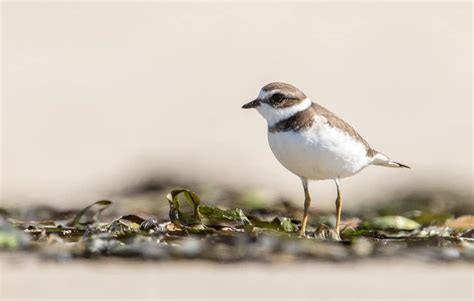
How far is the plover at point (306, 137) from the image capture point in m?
7.52

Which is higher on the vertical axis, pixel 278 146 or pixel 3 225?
pixel 278 146

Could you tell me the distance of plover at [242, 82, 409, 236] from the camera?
296 inches

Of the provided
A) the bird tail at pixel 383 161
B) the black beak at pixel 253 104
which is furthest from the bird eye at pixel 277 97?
the bird tail at pixel 383 161

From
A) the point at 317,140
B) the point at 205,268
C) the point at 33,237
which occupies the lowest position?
the point at 205,268

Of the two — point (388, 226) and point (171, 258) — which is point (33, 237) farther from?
point (388, 226)

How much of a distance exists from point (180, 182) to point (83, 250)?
355 centimetres

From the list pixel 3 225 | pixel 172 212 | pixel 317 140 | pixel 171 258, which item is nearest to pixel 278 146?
pixel 317 140

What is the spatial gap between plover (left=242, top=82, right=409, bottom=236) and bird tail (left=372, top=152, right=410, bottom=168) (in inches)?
14.0

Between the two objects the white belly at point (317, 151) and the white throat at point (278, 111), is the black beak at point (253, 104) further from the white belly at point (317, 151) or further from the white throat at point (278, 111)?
the white belly at point (317, 151)

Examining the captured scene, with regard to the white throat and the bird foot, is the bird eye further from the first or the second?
the bird foot

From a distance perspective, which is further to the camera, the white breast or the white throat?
the white throat

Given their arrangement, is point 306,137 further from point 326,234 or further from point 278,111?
point 326,234

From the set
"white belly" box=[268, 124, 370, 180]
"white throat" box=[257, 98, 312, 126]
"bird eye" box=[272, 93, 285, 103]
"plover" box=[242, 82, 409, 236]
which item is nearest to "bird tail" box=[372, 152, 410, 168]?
"plover" box=[242, 82, 409, 236]

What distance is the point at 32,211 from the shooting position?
8750 mm
